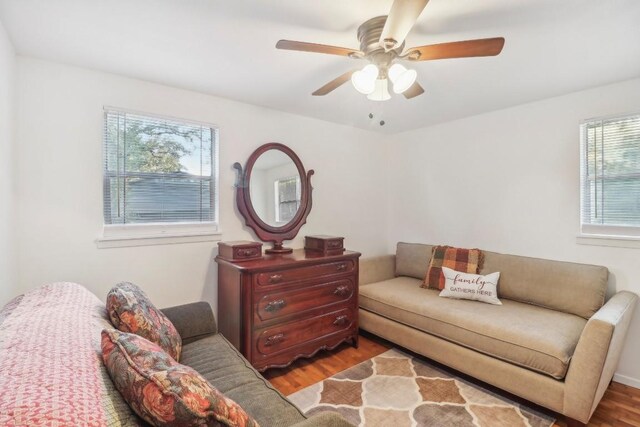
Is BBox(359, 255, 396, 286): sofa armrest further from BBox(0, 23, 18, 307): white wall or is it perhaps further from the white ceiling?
BBox(0, 23, 18, 307): white wall

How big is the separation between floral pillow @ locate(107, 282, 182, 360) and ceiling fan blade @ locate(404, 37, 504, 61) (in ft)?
5.85

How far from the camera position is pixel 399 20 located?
4.05 ft

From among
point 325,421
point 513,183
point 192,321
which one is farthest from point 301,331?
point 513,183

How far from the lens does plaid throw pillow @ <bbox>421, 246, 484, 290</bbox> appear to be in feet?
9.62

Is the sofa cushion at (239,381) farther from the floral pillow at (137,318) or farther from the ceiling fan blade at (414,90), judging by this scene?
the ceiling fan blade at (414,90)

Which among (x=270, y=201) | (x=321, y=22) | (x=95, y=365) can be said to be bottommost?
(x=95, y=365)

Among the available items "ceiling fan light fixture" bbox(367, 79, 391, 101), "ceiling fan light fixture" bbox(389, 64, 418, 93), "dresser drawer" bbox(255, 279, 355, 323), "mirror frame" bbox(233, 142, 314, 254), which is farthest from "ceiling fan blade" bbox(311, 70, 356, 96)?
"dresser drawer" bbox(255, 279, 355, 323)

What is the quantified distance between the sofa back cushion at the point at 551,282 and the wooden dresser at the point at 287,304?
1.34 metres

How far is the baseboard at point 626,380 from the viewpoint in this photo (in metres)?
2.29

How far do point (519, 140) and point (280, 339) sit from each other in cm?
277

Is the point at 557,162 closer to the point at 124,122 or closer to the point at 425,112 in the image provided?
the point at 425,112

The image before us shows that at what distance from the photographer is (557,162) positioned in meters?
2.67

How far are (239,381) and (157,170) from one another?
5.67 ft

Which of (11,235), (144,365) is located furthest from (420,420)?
(11,235)
